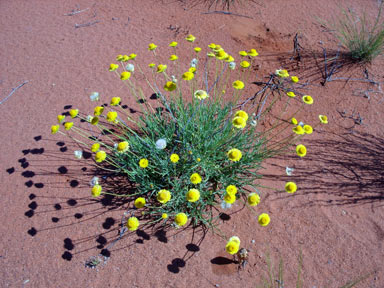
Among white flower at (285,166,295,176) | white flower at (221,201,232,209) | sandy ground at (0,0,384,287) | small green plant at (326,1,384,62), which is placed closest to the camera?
sandy ground at (0,0,384,287)

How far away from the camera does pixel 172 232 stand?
2365 mm

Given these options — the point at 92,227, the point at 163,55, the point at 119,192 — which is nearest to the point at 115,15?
the point at 163,55

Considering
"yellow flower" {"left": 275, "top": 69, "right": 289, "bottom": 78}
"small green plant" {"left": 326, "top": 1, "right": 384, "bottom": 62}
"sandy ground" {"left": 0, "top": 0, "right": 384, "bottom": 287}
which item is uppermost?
"yellow flower" {"left": 275, "top": 69, "right": 289, "bottom": 78}

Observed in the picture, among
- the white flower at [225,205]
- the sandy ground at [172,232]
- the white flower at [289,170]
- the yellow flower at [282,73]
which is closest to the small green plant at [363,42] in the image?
the sandy ground at [172,232]

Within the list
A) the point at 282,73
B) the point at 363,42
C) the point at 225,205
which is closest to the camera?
the point at 225,205

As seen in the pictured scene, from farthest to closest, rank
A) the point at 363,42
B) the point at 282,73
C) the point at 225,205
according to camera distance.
→ the point at 363,42
the point at 282,73
the point at 225,205

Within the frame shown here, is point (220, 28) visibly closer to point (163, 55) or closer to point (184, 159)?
point (163, 55)

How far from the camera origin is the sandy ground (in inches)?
86.1

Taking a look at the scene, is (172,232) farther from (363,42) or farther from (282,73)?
(363,42)

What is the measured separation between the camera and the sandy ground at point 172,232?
2188 mm

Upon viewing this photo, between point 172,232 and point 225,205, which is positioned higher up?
point 225,205

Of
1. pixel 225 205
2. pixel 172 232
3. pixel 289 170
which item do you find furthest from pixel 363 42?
pixel 172 232

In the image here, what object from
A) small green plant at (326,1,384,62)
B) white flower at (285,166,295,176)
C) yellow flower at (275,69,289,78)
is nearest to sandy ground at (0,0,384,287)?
white flower at (285,166,295,176)

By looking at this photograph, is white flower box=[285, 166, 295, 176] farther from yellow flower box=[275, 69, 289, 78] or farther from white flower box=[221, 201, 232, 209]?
yellow flower box=[275, 69, 289, 78]
